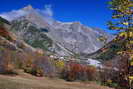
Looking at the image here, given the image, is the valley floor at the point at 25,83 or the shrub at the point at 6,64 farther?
the shrub at the point at 6,64

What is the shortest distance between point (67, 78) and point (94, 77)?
18.7ft

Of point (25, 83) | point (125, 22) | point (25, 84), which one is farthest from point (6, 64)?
point (125, 22)

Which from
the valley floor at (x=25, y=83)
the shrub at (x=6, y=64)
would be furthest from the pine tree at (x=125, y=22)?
the shrub at (x=6, y=64)

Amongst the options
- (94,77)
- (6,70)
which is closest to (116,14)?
(6,70)

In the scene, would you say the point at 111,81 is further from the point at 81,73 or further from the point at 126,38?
the point at 126,38

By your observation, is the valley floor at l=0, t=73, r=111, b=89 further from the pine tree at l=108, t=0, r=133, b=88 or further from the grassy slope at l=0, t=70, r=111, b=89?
Answer: the pine tree at l=108, t=0, r=133, b=88

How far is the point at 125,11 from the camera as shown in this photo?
17094mm

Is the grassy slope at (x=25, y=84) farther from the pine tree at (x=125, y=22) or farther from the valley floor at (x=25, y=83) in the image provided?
the pine tree at (x=125, y=22)

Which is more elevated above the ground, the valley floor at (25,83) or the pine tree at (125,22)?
the pine tree at (125,22)

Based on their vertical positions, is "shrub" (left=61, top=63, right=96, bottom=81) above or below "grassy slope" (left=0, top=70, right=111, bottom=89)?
above

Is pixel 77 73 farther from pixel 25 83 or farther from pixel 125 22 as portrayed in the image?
pixel 125 22

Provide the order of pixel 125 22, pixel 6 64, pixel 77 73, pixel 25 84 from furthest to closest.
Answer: pixel 77 73, pixel 6 64, pixel 25 84, pixel 125 22

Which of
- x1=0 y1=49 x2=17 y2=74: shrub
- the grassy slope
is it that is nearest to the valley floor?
the grassy slope

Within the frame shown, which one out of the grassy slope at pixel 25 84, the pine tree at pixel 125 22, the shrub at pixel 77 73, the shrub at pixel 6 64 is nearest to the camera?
the pine tree at pixel 125 22
